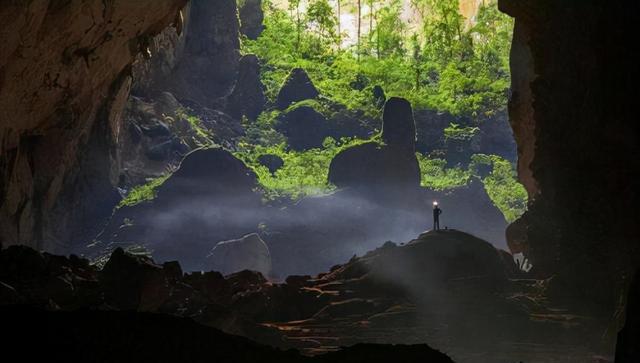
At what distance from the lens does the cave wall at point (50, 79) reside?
39.7ft

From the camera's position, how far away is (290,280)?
49.2ft

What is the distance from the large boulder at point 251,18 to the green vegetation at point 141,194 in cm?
2278

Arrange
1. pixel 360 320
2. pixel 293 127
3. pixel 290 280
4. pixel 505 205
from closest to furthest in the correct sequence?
pixel 360 320 < pixel 290 280 < pixel 505 205 < pixel 293 127

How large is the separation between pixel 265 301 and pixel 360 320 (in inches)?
73.0

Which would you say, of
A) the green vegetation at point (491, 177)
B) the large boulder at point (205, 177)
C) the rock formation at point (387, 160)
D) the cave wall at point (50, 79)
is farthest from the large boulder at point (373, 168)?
the cave wall at point (50, 79)

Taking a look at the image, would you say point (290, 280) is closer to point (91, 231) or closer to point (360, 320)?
point (360, 320)

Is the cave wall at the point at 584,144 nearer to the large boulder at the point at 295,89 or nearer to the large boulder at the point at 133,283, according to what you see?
the large boulder at the point at 133,283

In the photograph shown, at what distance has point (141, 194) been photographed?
36.4 m

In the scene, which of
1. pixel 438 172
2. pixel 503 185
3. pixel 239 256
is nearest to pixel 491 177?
pixel 503 185

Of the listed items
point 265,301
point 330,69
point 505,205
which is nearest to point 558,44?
point 265,301

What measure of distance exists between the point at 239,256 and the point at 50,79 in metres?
17.5

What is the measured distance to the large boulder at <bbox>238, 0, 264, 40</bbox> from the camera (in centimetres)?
5672

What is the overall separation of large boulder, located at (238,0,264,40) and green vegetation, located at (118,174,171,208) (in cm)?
2278

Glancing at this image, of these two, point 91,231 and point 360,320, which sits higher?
point 91,231
